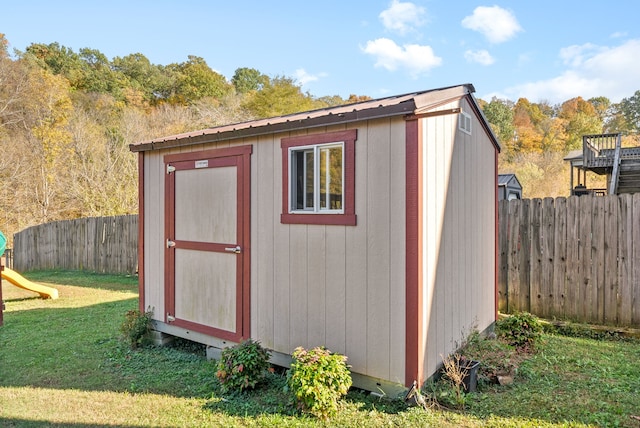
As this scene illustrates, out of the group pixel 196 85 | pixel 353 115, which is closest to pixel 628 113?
pixel 196 85

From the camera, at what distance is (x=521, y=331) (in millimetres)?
4570

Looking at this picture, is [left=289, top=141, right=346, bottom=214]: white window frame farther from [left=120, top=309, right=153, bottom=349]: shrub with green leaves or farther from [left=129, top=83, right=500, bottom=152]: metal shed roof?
[left=120, top=309, right=153, bottom=349]: shrub with green leaves

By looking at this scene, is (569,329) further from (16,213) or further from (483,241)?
(16,213)

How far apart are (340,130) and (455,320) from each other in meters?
2.07

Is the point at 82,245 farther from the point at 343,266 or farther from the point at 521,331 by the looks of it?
the point at 521,331

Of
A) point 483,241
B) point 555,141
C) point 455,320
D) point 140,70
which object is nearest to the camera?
point 455,320

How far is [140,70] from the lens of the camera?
24.6 m

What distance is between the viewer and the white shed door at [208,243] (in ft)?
14.1

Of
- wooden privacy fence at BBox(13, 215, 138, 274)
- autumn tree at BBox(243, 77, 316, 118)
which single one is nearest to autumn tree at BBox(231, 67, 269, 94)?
autumn tree at BBox(243, 77, 316, 118)

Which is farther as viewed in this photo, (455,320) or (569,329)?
(569,329)

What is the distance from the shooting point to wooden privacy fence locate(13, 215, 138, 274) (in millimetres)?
10922

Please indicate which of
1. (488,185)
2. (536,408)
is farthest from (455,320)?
(488,185)

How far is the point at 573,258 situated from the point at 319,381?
13.2 feet

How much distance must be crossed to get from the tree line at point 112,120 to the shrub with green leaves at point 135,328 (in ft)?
36.3
